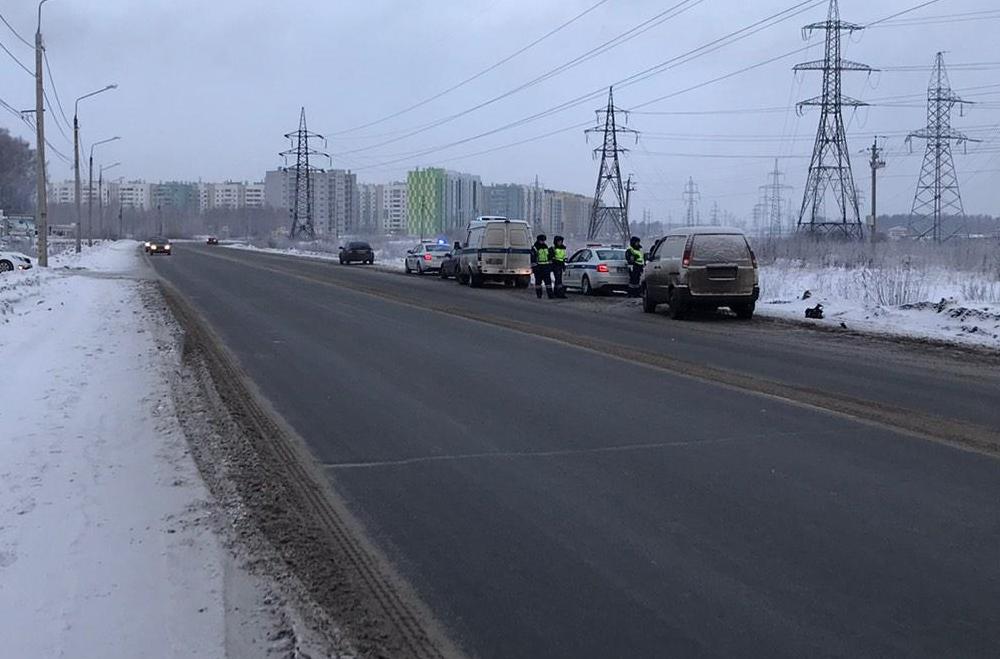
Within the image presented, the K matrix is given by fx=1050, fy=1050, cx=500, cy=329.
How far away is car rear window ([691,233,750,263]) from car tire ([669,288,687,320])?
2.98 feet

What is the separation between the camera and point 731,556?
611 cm

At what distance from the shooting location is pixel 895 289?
983 inches

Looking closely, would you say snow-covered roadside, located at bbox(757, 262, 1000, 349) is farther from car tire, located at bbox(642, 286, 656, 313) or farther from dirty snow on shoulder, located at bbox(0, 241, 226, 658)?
dirty snow on shoulder, located at bbox(0, 241, 226, 658)

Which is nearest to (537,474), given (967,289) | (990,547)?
(990,547)

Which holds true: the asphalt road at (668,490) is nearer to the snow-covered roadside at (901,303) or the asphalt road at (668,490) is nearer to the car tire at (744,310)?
the snow-covered roadside at (901,303)

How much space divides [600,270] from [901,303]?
385 inches

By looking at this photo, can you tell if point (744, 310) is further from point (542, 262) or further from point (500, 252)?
point (500, 252)

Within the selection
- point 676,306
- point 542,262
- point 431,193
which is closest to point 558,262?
point 542,262

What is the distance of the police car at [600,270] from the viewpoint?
31.6 meters

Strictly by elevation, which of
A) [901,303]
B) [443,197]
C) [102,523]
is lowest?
[102,523]

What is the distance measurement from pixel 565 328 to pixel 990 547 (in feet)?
47.5

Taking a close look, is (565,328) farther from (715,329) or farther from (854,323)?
(854,323)

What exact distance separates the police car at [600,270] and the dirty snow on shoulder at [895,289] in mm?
4280

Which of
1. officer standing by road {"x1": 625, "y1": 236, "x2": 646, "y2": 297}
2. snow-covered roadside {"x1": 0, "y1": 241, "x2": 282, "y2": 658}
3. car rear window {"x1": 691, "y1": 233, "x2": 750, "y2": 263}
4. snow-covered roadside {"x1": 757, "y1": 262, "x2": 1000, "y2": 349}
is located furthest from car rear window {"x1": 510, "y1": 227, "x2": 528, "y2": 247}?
snow-covered roadside {"x1": 0, "y1": 241, "x2": 282, "y2": 658}
